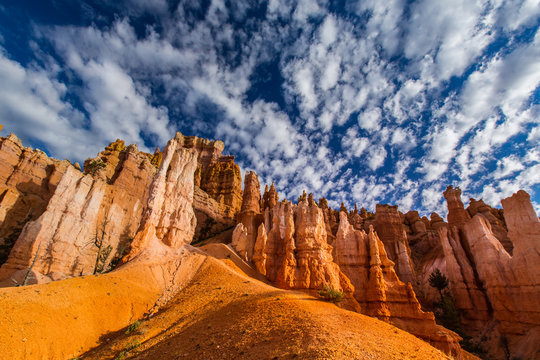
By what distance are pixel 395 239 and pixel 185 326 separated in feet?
148

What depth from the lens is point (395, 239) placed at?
154ft

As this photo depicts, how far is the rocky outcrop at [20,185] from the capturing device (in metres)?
30.7

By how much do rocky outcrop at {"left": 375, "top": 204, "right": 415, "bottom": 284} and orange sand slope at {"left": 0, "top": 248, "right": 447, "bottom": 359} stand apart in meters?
34.4

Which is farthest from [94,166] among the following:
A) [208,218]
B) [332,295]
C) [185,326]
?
[332,295]

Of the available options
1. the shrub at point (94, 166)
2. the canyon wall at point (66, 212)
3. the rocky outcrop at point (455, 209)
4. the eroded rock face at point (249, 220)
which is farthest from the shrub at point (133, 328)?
the rocky outcrop at point (455, 209)

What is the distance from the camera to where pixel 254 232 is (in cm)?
3791

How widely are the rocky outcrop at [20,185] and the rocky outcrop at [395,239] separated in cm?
5372

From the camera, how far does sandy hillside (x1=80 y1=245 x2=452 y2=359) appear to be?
7.50 m

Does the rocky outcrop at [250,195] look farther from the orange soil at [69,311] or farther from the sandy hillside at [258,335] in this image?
the sandy hillside at [258,335]

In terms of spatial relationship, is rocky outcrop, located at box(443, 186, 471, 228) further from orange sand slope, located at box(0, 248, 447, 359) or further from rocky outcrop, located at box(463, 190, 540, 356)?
orange sand slope, located at box(0, 248, 447, 359)

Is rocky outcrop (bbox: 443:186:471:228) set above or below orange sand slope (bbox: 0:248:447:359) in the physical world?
above

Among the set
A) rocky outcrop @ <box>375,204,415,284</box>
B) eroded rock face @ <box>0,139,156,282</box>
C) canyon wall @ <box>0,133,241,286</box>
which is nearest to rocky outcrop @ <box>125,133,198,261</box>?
canyon wall @ <box>0,133,241,286</box>

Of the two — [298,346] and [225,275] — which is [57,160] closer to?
[225,275]

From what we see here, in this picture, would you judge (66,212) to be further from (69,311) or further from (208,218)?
(69,311)
